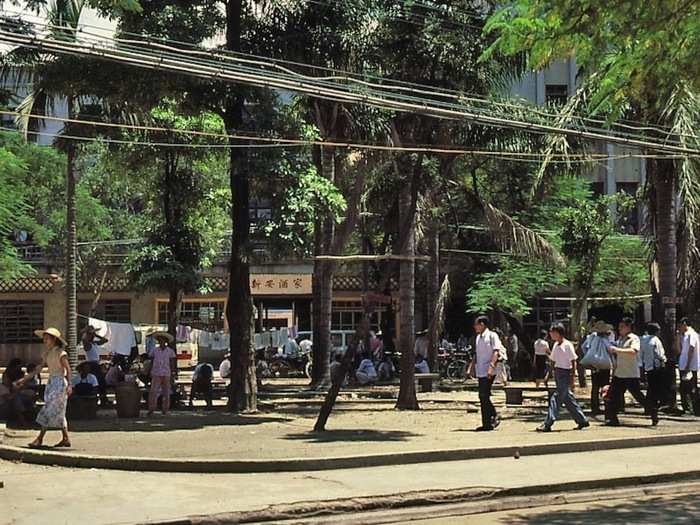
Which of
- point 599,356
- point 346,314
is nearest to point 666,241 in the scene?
point 599,356

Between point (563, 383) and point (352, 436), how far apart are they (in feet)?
12.1

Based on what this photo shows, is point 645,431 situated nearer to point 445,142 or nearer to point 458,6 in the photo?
point 445,142

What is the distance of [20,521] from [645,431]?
34.0ft

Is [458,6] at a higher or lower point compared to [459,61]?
higher

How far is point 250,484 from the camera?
1075cm

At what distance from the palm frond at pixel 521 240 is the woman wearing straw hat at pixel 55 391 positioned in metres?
15.3

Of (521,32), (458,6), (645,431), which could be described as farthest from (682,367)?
(521,32)

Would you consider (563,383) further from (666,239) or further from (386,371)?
(386,371)

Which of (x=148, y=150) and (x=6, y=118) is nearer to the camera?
Answer: (x=148, y=150)

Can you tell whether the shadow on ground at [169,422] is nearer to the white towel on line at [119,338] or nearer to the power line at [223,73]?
the power line at [223,73]

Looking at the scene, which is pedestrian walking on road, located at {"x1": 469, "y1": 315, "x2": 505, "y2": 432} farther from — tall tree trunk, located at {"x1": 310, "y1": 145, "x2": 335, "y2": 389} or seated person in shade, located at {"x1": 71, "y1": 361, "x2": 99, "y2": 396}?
tall tree trunk, located at {"x1": 310, "y1": 145, "x2": 335, "y2": 389}

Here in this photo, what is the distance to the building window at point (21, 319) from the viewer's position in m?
46.3

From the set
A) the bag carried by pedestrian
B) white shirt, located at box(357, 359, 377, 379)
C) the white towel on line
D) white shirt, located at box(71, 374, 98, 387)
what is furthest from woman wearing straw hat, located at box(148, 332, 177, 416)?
the white towel on line

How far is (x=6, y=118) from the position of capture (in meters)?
31.2
